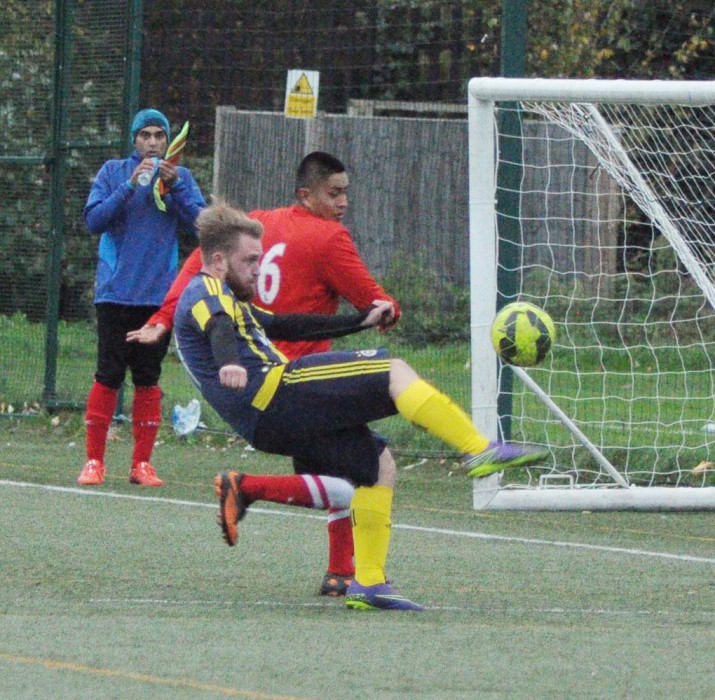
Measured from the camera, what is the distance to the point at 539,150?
1056 centimetres

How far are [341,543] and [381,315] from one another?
88 cm

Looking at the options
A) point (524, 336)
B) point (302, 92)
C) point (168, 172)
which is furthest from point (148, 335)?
point (302, 92)

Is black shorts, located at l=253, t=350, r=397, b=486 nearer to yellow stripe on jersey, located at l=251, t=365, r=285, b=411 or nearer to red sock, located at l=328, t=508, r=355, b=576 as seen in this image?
yellow stripe on jersey, located at l=251, t=365, r=285, b=411

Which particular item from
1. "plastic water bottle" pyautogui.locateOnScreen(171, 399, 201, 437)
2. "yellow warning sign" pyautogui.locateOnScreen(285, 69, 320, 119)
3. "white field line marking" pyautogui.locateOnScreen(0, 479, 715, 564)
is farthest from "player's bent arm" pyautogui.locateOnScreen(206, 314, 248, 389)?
"yellow warning sign" pyautogui.locateOnScreen(285, 69, 320, 119)

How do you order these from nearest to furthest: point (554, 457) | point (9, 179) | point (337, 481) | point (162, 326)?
point (337, 481)
point (162, 326)
point (554, 457)
point (9, 179)

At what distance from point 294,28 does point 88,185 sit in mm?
1873

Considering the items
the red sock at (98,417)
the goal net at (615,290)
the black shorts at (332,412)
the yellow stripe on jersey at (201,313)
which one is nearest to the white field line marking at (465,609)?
the black shorts at (332,412)

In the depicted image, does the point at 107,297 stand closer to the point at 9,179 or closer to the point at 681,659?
the point at 9,179

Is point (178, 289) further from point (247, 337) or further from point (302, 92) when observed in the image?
point (302, 92)

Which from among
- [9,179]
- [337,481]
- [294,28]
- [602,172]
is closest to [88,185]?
[9,179]

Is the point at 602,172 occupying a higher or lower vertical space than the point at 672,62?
lower

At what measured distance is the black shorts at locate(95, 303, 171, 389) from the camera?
9.38 meters

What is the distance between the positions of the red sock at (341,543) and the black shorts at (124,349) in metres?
3.30

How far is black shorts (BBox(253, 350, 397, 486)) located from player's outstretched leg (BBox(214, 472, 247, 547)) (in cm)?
16
